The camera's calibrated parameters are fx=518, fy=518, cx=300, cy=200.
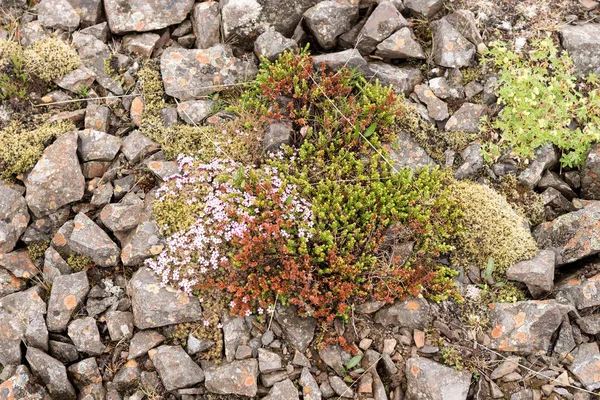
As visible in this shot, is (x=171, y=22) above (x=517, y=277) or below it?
above

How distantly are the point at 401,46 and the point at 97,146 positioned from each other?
15.5 ft

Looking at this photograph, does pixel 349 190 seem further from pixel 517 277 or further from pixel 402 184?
pixel 517 277

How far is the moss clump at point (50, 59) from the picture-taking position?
761 cm

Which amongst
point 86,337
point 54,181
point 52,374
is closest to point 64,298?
point 86,337

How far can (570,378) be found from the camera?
594 cm

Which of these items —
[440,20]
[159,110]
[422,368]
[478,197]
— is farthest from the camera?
[440,20]

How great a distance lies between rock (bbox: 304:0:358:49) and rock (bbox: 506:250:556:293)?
4290mm

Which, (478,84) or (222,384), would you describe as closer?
(222,384)

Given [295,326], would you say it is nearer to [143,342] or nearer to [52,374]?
[143,342]

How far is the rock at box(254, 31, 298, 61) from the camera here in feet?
25.3

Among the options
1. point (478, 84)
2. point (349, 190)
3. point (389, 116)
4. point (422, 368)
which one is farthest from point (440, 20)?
point (422, 368)

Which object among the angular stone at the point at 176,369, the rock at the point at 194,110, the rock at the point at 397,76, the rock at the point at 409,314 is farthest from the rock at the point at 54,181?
the rock at the point at 397,76

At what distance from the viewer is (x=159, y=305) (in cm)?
616

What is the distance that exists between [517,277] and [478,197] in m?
1.16
